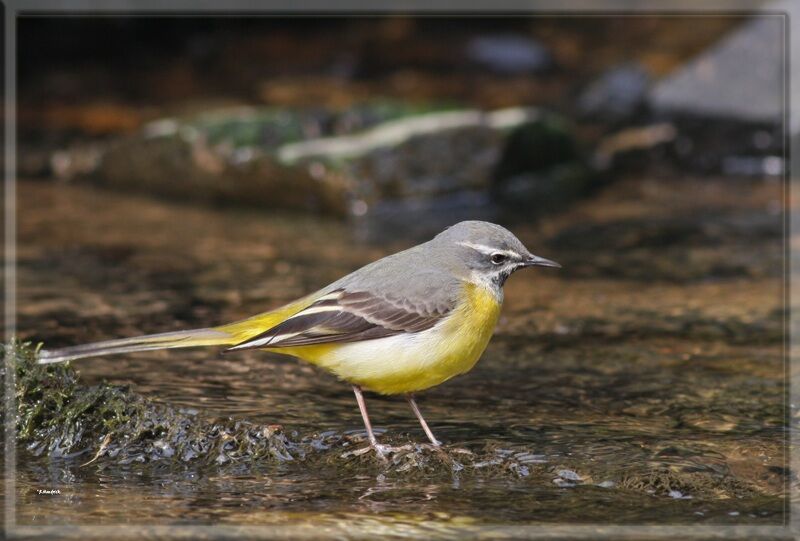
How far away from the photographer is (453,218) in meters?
13.3

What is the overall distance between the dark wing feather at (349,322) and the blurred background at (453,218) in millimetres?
664

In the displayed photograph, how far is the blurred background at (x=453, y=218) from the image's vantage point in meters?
6.16

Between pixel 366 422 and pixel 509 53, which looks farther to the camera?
pixel 509 53

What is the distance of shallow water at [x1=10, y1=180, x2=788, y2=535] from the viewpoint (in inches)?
219

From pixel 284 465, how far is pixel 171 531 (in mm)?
1070

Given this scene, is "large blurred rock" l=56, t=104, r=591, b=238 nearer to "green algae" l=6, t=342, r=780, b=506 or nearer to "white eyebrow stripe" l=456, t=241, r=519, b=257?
"white eyebrow stripe" l=456, t=241, r=519, b=257

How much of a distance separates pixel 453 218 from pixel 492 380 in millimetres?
5870

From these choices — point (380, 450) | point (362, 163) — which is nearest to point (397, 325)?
point (380, 450)

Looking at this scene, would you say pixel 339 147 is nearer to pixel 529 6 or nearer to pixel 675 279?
pixel 675 279

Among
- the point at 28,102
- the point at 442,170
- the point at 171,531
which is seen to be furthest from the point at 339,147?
the point at 171,531

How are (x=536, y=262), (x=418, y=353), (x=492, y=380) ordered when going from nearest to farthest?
1. (x=418, y=353)
2. (x=536, y=262)
3. (x=492, y=380)

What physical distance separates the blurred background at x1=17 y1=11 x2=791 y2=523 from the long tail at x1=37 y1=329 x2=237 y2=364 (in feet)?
1.87

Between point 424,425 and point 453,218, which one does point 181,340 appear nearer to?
point 424,425

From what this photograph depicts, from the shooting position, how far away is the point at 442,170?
14.0m
